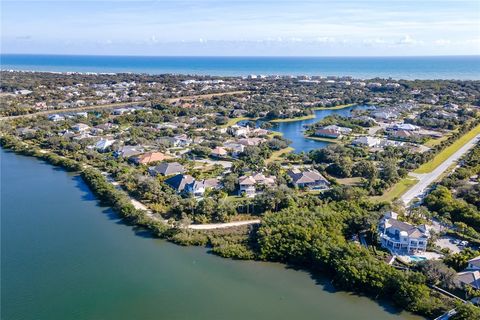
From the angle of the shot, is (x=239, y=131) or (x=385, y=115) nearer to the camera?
(x=239, y=131)

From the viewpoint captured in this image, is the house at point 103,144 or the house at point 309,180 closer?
the house at point 309,180

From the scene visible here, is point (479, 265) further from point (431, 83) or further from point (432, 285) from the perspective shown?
point (431, 83)

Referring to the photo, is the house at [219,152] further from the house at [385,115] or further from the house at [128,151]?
the house at [385,115]

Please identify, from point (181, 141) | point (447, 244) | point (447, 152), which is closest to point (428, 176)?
point (447, 152)

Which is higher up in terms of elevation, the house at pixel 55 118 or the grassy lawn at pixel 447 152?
the house at pixel 55 118

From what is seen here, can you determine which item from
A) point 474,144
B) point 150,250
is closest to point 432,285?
point 150,250

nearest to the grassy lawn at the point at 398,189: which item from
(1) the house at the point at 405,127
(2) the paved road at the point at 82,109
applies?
(1) the house at the point at 405,127

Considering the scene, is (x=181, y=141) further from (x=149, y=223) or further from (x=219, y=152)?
(x=149, y=223)

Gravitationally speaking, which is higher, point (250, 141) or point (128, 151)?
point (250, 141)
